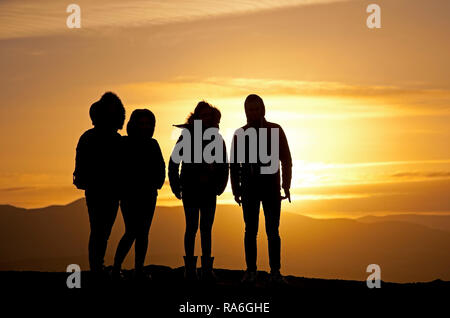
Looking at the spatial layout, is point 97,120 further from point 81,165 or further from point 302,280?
point 302,280

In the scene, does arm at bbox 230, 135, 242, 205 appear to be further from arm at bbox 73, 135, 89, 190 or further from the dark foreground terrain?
arm at bbox 73, 135, 89, 190

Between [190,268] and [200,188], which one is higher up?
[200,188]

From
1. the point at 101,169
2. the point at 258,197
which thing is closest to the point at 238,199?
the point at 258,197

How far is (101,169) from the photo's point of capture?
11070 millimetres

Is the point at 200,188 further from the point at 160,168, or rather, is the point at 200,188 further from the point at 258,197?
the point at 258,197

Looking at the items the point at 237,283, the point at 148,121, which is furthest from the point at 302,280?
the point at 148,121

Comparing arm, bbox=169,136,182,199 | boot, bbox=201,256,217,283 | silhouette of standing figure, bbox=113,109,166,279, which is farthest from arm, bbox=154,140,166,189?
boot, bbox=201,256,217,283

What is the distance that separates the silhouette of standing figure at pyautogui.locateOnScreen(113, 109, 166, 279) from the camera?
11.2 meters

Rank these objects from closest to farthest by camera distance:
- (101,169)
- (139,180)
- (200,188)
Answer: (101,169), (139,180), (200,188)

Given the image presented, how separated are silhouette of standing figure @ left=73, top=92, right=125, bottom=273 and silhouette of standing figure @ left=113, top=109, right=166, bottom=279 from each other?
0.69ft
